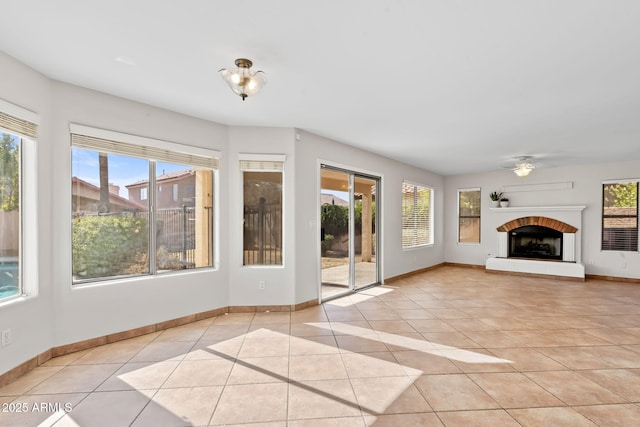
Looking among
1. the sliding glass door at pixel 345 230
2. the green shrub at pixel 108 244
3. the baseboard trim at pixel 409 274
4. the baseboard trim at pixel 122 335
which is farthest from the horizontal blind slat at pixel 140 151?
the baseboard trim at pixel 409 274

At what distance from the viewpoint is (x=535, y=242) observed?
7594 millimetres

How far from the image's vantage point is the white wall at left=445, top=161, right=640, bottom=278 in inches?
261

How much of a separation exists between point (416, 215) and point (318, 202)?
3.58 m

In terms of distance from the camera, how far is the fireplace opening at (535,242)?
24.1ft

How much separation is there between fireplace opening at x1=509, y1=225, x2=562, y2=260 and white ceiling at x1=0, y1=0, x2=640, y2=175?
382cm

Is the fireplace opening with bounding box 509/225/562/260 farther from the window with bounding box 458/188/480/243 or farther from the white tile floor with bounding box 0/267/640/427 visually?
the white tile floor with bounding box 0/267/640/427

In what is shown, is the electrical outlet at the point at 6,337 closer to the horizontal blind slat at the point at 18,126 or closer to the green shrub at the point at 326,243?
the horizontal blind slat at the point at 18,126

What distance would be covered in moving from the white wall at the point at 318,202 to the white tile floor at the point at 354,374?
753mm

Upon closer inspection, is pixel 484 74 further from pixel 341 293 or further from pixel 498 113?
pixel 341 293

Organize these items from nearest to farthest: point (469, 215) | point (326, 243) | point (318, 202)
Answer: point (318, 202) → point (326, 243) → point (469, 215)

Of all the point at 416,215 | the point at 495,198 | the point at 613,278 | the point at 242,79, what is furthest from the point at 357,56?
the point at 613,278

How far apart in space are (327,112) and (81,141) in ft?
8.38

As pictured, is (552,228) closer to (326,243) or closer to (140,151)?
(326,243)

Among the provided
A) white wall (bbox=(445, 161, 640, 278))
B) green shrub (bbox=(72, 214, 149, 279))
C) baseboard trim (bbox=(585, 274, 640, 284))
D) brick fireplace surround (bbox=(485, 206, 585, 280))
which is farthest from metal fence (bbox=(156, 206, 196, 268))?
baseboard trim (bbox=(585, 274, 640, 284))
